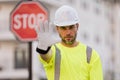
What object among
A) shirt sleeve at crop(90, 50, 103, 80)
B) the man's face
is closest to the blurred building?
shirt sleeve at crop(90, 50, 103, 80)

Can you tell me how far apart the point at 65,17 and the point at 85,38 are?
1587 inches

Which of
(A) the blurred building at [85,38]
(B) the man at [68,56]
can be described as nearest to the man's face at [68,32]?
(B) the man at [68,56]

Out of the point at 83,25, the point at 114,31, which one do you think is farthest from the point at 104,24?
the point at 83,25

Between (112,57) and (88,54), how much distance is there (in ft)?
172

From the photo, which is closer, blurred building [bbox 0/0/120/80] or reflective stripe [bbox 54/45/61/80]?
reflective stripe [bbox 54/45/61/80]

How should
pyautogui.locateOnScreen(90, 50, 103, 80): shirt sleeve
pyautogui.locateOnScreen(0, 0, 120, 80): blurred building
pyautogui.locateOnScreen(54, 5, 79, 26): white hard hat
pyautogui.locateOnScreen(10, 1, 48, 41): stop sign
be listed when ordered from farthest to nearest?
pyautogui.locateOnScreen(0, 0, 120, 80): blurred building < pyautogui.locateOnScreen(10, 1, 48, 41): stop sign < pyautogui.locateOnScreen(90, 50, 103, 80): shirt sleeve < pyautogui.locateOnScreen(54, 5, 79, 26): white hard hat

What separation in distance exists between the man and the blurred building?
20704 mm

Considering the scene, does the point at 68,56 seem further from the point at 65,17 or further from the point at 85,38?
the point at 85,38

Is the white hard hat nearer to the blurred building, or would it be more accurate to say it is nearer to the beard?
the beard

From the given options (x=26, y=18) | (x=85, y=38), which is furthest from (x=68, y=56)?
(x=85, y=38)

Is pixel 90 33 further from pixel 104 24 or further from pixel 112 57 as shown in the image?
pixel 112 57

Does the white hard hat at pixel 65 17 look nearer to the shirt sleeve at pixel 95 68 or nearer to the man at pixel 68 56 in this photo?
the man at pixel 68 56

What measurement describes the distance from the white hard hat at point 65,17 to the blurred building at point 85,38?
20.8 meters

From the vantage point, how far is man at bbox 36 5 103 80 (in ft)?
13.4
